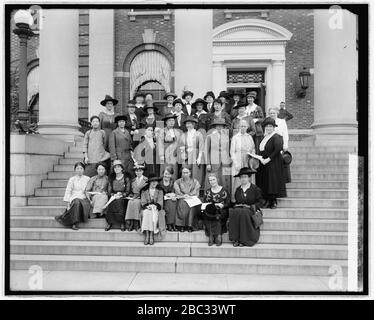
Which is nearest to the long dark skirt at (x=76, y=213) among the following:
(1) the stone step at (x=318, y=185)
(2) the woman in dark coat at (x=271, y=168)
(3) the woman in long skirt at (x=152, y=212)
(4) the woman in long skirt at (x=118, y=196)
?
(4) the woman in long skirt at (x=118, y=196)

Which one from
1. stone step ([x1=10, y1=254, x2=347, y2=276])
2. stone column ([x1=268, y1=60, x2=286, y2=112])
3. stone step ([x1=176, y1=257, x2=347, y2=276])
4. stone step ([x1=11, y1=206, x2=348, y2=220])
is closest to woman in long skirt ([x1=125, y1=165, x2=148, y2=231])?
stone step ([x1=10, y1=254, x2=347, y2=276])

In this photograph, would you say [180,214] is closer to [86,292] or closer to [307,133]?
[86,292]

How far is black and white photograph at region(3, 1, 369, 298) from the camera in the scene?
513cm

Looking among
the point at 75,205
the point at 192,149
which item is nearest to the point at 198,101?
the point at 192,149

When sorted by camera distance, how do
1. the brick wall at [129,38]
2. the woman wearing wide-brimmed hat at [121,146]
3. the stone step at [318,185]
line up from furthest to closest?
the brick wall at [129,38] → the stone step at [318,185] → the woman wearing wide-brimmed hat at [121,146]

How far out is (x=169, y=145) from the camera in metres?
6.50

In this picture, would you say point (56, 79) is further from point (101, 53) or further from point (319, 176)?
point (319, 176)

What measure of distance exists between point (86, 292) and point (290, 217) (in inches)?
148

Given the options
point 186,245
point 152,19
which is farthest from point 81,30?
point 186,245

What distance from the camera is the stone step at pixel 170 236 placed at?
18.9 feet

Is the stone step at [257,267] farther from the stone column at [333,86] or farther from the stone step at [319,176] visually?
the stone column at [333,86]

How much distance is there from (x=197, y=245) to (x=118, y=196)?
5.43 ft

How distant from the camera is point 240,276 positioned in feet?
16.9

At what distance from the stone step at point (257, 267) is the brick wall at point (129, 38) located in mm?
9006
